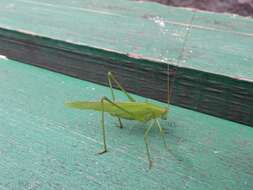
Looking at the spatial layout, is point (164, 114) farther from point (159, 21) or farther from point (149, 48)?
point (159, 21)

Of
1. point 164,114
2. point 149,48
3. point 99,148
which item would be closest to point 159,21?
point 149,48

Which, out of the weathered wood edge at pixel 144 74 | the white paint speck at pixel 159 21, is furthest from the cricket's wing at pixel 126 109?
the white paint speck at pixel 159 21

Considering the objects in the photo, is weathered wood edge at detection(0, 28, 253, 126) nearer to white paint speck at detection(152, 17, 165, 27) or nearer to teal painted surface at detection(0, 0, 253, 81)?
teal painted surface at detection(0, 0, 253, 81)

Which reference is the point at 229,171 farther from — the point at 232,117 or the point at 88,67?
the point at 88,67

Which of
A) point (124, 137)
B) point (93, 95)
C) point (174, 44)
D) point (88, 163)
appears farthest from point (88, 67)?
point (88, 163)

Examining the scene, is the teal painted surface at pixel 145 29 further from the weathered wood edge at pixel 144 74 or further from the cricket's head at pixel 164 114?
the cricket's head at pixel 164 114

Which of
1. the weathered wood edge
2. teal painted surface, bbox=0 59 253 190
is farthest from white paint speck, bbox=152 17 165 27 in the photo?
teal painted surface, bbox=0 59 253 190

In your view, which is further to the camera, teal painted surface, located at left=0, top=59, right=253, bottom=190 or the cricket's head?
the cricket's head
